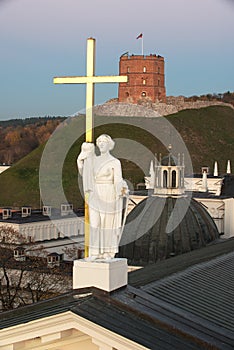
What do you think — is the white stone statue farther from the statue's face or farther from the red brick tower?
the red brick tower

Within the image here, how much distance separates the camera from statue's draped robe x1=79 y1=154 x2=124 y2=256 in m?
11.9

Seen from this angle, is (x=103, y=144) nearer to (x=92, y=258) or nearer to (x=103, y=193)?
(x=103, y=193)

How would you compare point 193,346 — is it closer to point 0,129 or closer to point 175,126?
point 175,126

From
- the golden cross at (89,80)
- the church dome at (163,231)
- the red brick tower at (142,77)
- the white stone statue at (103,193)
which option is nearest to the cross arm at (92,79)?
the golden cross at (89,80)

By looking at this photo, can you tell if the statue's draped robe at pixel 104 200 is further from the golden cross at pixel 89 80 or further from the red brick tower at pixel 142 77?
the red brick tower at pixel 142 77

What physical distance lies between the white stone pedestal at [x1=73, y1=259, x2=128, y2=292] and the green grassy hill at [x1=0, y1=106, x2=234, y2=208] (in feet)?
318

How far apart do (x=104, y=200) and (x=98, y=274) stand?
1.20 metres

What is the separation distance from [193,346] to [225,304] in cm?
449

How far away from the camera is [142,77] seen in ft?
513

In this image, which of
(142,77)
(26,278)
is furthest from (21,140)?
(26,278)

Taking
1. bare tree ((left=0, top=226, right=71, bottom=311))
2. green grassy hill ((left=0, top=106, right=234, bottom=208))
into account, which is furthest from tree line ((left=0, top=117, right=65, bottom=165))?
bare tree ((left=0, top=226, right=71, bottom=311))

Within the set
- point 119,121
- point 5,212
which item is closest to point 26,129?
point 119,121

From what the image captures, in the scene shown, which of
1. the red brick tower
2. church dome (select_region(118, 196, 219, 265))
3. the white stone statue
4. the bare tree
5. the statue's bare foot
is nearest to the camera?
the white stone statue

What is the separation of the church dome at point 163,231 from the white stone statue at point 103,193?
25.8 m
